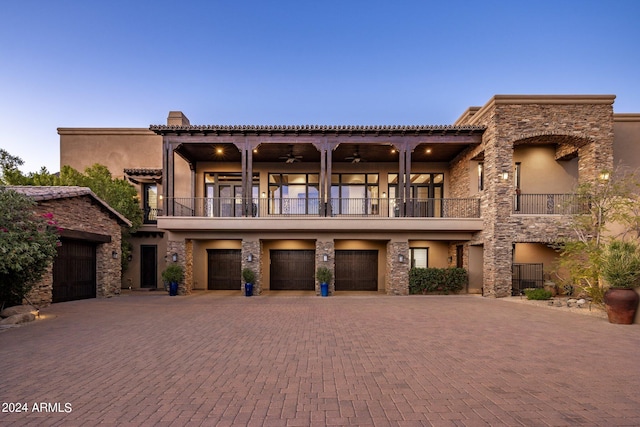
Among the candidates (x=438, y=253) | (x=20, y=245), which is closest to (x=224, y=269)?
(x=20, y=245)

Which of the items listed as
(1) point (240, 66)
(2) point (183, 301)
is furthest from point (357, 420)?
(1) point (240, 66)

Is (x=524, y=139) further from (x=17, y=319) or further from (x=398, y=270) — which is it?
(x=17, y=319)

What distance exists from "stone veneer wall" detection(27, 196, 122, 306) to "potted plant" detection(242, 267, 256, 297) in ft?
20.7

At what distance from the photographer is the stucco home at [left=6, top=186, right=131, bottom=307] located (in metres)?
11.5

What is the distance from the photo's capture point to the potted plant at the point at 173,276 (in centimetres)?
1429

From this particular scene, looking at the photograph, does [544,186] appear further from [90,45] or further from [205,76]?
[205,76]

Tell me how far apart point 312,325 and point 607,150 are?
15365mm

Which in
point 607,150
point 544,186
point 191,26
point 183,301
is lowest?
point 183,301

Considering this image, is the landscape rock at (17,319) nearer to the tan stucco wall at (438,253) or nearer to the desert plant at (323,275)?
the desert plant at (323,275)

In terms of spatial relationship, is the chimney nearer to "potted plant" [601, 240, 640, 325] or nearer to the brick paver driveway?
the brick paver driveway

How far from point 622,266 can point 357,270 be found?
11.0 meters

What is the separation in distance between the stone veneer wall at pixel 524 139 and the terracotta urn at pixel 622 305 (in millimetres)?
5159

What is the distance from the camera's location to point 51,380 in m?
4.63

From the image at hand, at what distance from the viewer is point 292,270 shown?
1750 centimetres
